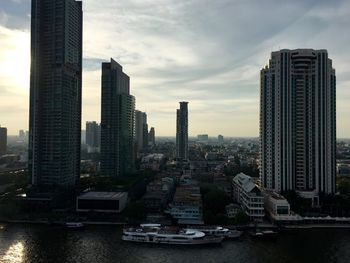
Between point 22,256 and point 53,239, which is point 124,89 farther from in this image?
point 22,256

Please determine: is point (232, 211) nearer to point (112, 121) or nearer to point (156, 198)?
point (156, 198)

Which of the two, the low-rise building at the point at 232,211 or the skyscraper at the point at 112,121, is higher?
the skyscraper at the point at 112,121

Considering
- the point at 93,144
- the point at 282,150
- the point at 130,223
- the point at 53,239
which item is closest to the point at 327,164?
the point at 282,150

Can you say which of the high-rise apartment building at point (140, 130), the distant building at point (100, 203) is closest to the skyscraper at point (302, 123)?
the distant building at point (100, 203)

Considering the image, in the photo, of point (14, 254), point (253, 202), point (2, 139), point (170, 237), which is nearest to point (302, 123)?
point (253, 202)

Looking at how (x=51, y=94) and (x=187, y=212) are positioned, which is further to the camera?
(x=51, y=94)

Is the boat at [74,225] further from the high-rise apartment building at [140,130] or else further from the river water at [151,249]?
the high-rise apartment building at [140,130]
